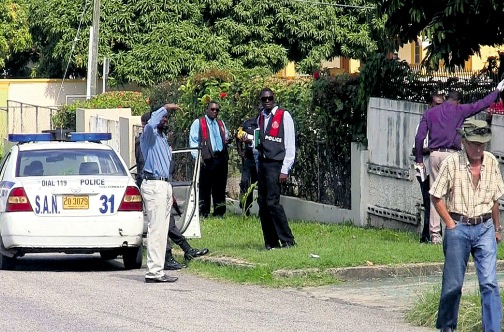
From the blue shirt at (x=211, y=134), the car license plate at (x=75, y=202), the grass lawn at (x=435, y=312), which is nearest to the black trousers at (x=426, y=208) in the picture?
the car license plate at (x=75, y=202)

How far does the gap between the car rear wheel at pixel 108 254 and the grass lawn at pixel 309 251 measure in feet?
2.82

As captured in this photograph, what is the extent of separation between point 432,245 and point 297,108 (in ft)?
16.8

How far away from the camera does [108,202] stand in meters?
13.9

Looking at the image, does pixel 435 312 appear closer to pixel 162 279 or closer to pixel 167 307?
pixel 167 307

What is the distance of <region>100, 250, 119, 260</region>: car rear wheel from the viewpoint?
47.9 ft

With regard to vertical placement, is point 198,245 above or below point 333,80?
below

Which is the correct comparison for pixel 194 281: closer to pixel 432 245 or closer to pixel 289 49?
pixel 432 245

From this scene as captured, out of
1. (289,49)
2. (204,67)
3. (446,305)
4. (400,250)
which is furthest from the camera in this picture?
(289,49)

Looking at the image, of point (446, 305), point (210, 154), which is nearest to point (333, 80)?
point (210, 154)

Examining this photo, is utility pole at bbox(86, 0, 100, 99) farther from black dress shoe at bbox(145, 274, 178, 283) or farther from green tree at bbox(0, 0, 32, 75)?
black dress shoe at bbox(145, 274, 178, 283)

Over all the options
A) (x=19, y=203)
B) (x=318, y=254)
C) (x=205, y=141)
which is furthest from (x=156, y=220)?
(x=205, y=141)

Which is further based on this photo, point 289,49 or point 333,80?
point 289,49

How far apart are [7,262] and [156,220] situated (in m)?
2.32

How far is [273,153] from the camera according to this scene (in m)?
14.2
